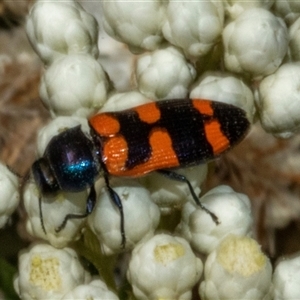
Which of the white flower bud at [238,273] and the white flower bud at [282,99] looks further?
the white flower bud at [282,99]

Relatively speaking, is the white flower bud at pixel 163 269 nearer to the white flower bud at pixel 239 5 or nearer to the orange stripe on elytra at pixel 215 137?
the orange stripe on elytra at pixel 215 137

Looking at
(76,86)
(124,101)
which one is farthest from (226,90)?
(76,86)

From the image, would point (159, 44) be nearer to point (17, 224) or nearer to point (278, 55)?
point (278, 55)

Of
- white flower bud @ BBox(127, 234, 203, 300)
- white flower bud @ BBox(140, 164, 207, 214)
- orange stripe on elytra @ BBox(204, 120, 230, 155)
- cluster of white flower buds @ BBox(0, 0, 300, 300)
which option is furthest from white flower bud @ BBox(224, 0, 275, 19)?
white flower bud @ BBox(127, 234, 203, 300)

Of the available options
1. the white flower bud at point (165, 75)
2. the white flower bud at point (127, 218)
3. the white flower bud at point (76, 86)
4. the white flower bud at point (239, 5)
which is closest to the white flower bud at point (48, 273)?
the white flower bud at point (127, 218)

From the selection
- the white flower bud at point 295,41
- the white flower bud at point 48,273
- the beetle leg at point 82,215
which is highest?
the white flower bud at point 295,41

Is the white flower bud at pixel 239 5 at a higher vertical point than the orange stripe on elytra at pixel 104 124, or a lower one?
higher

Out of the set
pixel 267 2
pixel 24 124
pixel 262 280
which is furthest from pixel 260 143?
pixel 262 280

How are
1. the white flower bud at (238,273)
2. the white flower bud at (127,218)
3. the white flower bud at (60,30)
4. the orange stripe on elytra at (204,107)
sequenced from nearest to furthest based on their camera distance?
the white flower bud at (238,273) < the white flower bud at (127,218) < the orange stripe on elytra at (204,107) < the white flower bud at (60,30)
